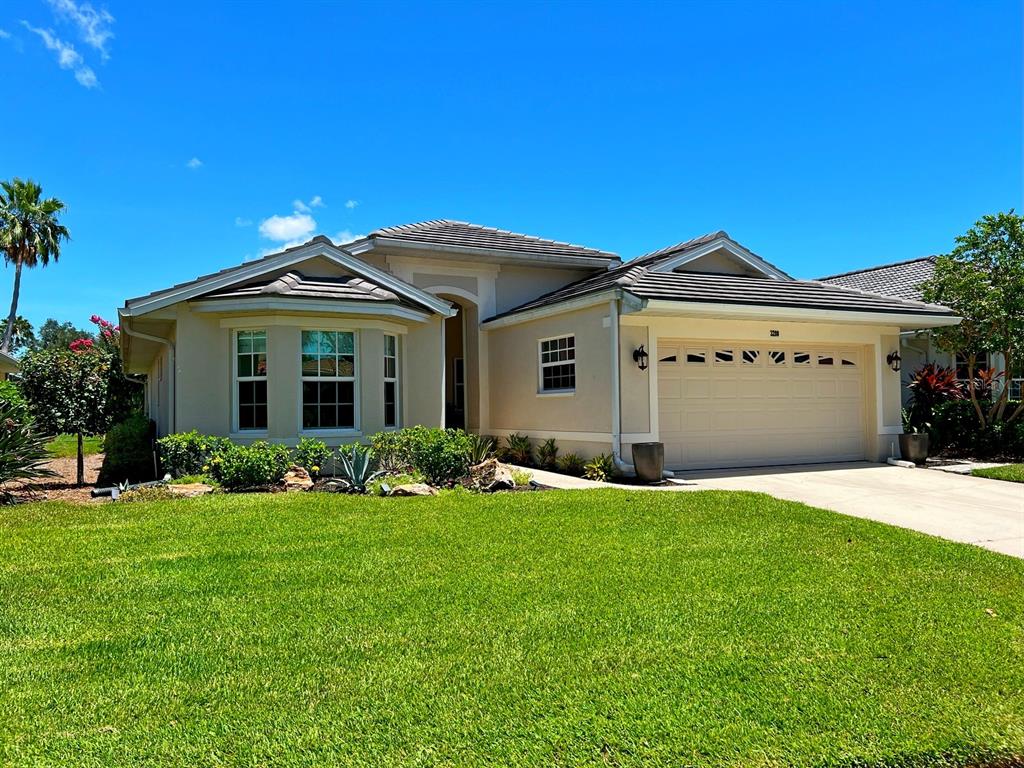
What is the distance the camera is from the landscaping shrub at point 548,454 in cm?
1371

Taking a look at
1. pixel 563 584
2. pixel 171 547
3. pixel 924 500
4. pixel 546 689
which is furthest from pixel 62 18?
pixel 924 500

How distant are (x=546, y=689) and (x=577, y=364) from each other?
32.6ft

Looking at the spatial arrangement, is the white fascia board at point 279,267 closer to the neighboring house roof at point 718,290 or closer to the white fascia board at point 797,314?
the neighboring house roof at point 718,290

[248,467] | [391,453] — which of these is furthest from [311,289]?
[248,467]

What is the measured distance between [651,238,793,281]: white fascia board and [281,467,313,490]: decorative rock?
26.5 feet

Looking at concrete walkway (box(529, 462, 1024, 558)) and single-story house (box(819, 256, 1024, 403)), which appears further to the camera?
single-story house (box(819, 256, 1024, 403))

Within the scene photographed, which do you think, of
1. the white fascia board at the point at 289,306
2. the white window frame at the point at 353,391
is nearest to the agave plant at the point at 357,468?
the white window frame at the point at 353,391

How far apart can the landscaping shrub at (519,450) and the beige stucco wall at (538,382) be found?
0.75 ft

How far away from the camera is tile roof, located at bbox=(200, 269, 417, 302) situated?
11117mm

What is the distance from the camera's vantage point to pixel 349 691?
3.49m

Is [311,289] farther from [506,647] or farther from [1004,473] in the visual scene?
[1004,473]

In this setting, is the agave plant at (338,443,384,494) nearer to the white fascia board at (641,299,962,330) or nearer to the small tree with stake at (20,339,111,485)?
→ the white fascia board at (641,299,962,330)

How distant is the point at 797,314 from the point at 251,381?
10264mm

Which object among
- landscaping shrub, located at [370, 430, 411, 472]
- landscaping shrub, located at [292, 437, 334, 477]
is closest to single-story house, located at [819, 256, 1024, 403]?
landscaping shrub, located at [370, 430, 411, 472]
